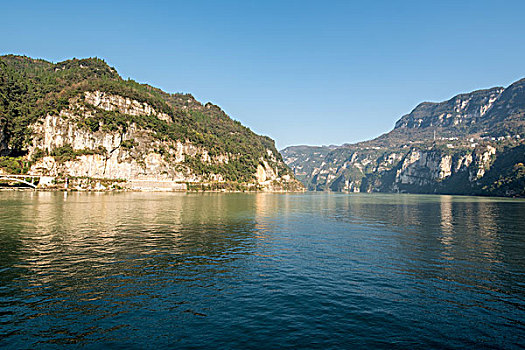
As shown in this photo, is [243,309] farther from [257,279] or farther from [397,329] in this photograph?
[397,329]

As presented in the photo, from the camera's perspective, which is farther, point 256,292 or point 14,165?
point 14,165

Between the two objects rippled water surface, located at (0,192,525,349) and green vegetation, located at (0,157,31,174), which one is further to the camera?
green vegetation, located at (0,157,31,174)

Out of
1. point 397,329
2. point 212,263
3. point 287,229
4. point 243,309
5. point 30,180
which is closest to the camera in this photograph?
point 397,329

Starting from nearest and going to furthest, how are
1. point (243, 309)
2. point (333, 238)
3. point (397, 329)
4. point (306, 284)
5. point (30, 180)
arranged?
point (397, 329) → point (243, 309) → point (306, 284) → point (333, 238) → point (30, 180)

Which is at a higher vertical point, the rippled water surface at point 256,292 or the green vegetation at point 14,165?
the green vegetation at point 14,165

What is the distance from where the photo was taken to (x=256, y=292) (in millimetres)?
20219

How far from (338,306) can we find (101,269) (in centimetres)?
1830

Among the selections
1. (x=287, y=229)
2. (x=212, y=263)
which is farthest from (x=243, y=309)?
(x=287, y=229)

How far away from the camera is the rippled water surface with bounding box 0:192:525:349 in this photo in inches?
566

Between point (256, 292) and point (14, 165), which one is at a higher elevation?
point (14, 165)

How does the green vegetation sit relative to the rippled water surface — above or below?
above

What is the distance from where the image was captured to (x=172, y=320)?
52.2 ft

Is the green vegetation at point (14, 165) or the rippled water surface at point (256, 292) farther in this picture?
the green vegetation at point (14, 165)

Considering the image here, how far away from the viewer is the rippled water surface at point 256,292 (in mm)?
14383
